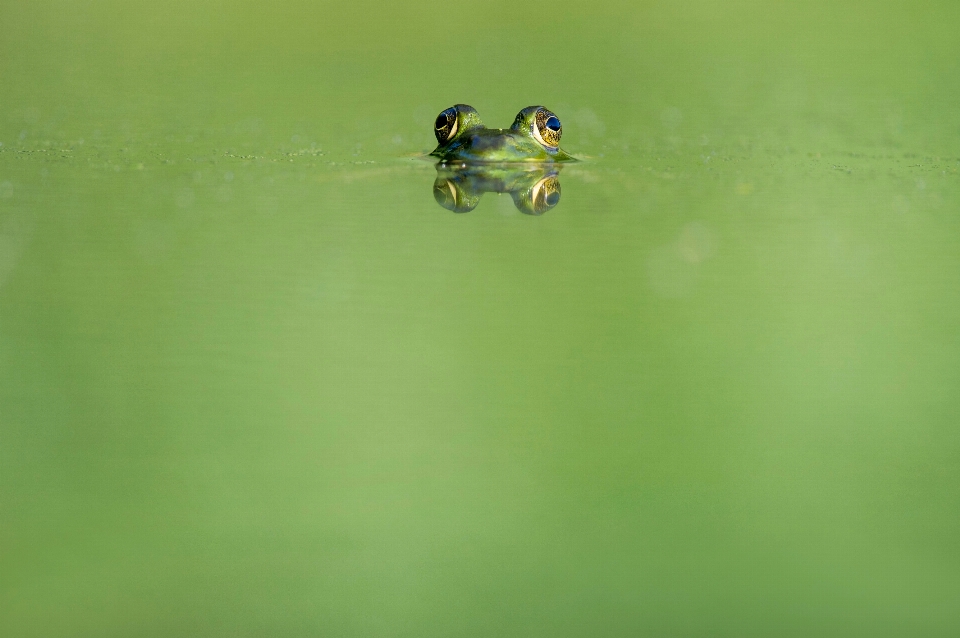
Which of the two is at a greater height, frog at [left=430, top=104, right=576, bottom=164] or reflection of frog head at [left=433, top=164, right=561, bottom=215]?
frog at [left=430, top=104, right=576, bottom=164]

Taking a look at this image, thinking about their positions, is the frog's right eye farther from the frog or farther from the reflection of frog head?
the reflection of frog head

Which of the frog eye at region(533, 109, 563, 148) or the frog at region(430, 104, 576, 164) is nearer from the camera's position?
the frog at region(430, 104, 576, 164)

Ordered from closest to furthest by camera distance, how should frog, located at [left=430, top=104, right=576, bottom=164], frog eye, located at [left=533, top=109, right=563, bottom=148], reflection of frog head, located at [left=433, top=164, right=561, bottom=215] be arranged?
reflection of frog head, located at [left=433, top=164, right=561, bottom=215] → frog, located at [left=430, top=104, right=576, bottom=164] → frog eye, located at [left=533, top=109, right=563, bottom=148]

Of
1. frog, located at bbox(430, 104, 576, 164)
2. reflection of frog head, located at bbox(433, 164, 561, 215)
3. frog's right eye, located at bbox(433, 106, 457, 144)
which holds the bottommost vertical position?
reflection of frog head, located at bbox(433, 164, 561, 215)

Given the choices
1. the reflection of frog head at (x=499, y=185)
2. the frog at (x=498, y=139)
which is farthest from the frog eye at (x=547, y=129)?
the reflection of frog head at (x=499, y=185)

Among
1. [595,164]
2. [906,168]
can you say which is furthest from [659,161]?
[906,168]

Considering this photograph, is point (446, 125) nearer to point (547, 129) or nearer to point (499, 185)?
point (547, 129)

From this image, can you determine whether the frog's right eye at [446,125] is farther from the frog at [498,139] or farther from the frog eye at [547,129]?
the frog eye at [547,129]

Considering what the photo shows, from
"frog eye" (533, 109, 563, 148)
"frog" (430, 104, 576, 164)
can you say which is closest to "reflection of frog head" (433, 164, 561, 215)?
"frog" (430, 104, 576, 164)
